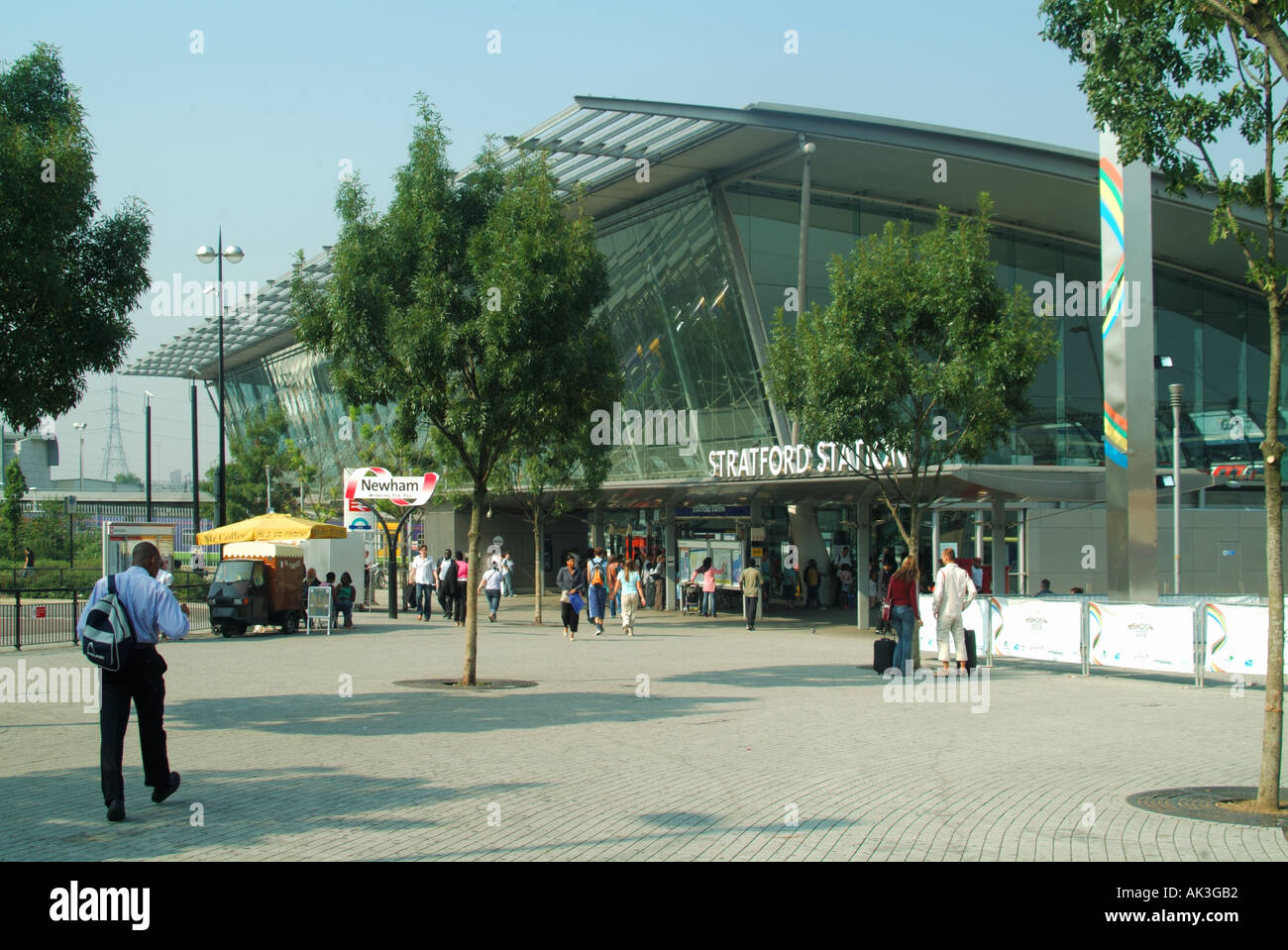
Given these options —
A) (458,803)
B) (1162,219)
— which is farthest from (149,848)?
(1162,219)

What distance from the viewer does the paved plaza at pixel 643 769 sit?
6.88 m

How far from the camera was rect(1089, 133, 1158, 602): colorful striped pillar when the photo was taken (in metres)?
17.7

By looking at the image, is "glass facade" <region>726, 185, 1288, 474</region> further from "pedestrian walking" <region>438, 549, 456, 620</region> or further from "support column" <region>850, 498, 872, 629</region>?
"pedestrian walking" <region>438, 549, 456, 620</region>

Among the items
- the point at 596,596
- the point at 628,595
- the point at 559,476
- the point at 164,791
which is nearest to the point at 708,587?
the point at 559,476

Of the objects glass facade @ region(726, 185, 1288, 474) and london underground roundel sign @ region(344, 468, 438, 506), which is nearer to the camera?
london underground roundel sign @ region(344, 468, 438, 506)

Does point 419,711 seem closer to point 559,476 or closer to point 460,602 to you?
point 460,602

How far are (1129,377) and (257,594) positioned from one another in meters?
18.2

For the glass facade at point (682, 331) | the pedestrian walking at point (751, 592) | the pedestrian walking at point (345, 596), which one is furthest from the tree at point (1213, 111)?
the glass facade at point (682, 331)

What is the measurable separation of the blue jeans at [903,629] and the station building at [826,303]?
31.4 feet

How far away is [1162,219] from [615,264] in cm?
1575

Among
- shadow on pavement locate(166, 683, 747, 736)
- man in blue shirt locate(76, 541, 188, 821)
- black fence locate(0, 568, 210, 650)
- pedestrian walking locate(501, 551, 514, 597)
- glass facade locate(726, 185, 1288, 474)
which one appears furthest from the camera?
pedestrian walking locate(501, 551, 514, 597)

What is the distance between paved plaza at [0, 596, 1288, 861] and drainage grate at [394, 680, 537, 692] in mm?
318

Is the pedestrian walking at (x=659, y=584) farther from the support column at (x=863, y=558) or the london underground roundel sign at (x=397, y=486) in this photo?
the london underground roundel sign at (x=397, y=486)

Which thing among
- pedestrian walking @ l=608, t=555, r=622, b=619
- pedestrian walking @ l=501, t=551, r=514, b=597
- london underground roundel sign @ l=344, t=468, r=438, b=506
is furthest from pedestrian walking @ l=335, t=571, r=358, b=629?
pedestrian walking @ l=501, t=551, r=514, b=597
